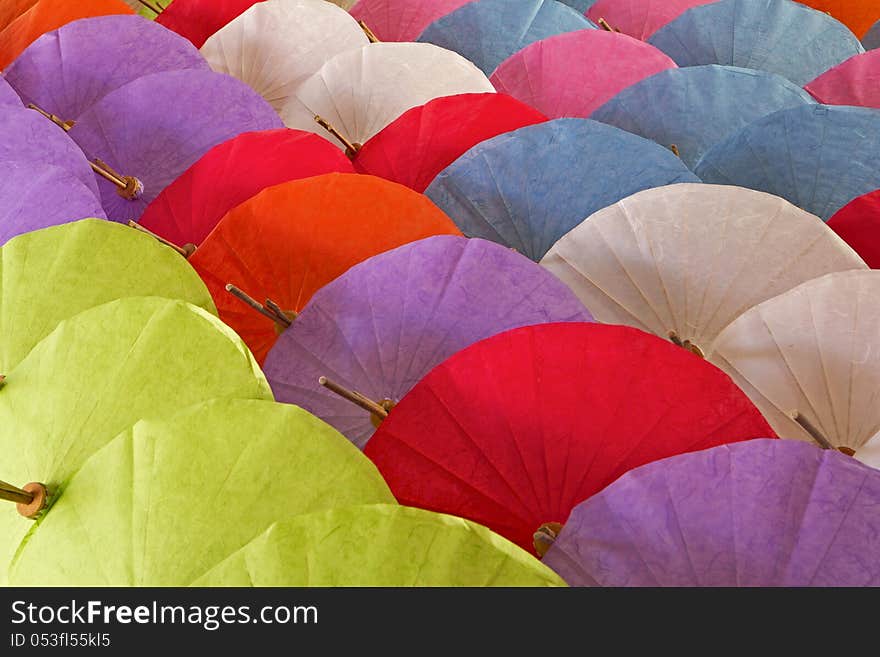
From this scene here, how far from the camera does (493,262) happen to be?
133 cm

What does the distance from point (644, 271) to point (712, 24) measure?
1103 millimetres

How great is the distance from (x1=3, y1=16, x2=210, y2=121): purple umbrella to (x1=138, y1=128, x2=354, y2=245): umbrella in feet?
1.61

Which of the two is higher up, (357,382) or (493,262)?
(493,262)

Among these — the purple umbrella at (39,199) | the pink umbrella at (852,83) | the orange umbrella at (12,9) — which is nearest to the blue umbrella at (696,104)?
the pink umbrella at (852,83)

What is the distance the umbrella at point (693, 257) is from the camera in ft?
4.67

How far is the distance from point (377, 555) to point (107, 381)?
420 mm

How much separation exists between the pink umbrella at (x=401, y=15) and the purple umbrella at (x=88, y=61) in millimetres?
568

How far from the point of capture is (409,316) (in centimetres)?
133

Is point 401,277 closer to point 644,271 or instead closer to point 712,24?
point 644,271


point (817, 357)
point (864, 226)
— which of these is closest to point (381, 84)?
point (864, 226)

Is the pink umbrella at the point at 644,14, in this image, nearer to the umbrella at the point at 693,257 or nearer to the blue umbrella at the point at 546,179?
the blue umbrella at the point at 546,179

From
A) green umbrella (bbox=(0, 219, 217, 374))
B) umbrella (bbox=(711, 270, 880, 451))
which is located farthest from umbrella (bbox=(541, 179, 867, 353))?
green umbrella (bbox=(0, 219, 217, 374))
